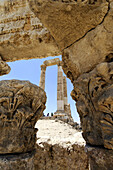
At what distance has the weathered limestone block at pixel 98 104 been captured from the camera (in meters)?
1.03

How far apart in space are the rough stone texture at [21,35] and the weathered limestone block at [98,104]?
250 centimetres

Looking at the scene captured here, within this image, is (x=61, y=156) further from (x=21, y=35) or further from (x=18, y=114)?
(x=21, y=35)

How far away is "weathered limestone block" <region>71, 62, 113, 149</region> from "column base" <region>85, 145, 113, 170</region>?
6 cm

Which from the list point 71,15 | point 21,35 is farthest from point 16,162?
point 21,35

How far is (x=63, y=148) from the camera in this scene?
2332mm

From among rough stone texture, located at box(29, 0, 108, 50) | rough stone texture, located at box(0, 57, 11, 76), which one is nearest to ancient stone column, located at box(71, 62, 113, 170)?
rough stone texture, located at box(29, 0, 108, 50)

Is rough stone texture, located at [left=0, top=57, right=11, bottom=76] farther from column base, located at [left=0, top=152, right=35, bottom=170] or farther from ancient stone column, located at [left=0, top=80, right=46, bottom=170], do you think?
column base, located at [left=0, top=152, right=35, bottom=170]

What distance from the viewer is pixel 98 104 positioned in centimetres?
111

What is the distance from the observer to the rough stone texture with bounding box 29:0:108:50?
1257 millimetres

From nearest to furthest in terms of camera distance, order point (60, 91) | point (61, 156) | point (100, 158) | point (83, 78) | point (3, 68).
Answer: point (100, 158), point (83, 78), point (61, 156), point (3, 68), point (60, 91)

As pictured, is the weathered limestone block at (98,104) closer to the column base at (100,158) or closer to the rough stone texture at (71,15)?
the column base at (100,158)

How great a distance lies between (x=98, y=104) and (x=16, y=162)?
123 centimetres

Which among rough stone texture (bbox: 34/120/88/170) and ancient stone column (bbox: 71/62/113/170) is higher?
ancient stone column (bbox: 71/62/113/170)

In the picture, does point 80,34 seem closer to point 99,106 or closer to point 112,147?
point 99,106
